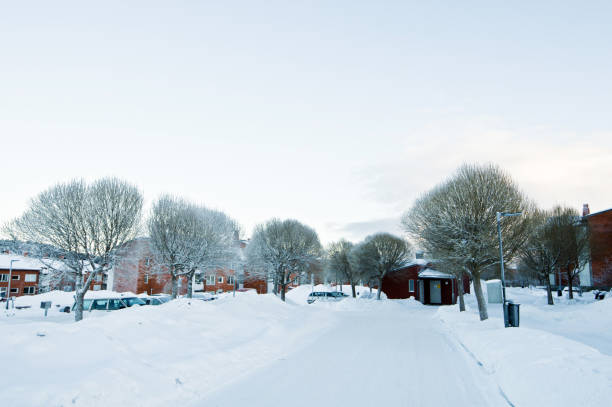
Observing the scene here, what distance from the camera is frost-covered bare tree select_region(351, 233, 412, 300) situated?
170ft

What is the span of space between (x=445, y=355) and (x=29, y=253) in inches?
992

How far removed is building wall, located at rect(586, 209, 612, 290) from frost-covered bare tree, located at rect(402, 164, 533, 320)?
3470 centimetres

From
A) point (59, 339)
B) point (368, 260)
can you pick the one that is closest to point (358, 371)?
point (59, 339)

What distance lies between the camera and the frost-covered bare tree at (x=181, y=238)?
3238 centimetres

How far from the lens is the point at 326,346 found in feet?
49.6

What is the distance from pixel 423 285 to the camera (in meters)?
53.8

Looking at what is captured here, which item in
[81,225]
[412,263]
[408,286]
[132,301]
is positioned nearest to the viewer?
[81,225]

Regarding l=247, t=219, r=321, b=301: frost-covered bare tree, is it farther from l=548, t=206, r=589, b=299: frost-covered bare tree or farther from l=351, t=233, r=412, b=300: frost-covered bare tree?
l=548, t=206, r=589, b=299: frost-covered bare tree

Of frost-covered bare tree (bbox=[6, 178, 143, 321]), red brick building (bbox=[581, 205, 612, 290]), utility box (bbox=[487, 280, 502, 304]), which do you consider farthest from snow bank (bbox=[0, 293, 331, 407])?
red brick building (bbox=[581, 205, 612, 290])

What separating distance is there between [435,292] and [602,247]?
2147cm

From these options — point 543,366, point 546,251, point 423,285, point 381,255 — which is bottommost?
point 423,285

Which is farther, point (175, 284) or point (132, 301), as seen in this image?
point (175, 284)

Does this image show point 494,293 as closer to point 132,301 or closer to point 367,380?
point 132,301

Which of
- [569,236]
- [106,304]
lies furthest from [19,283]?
[569,236]
